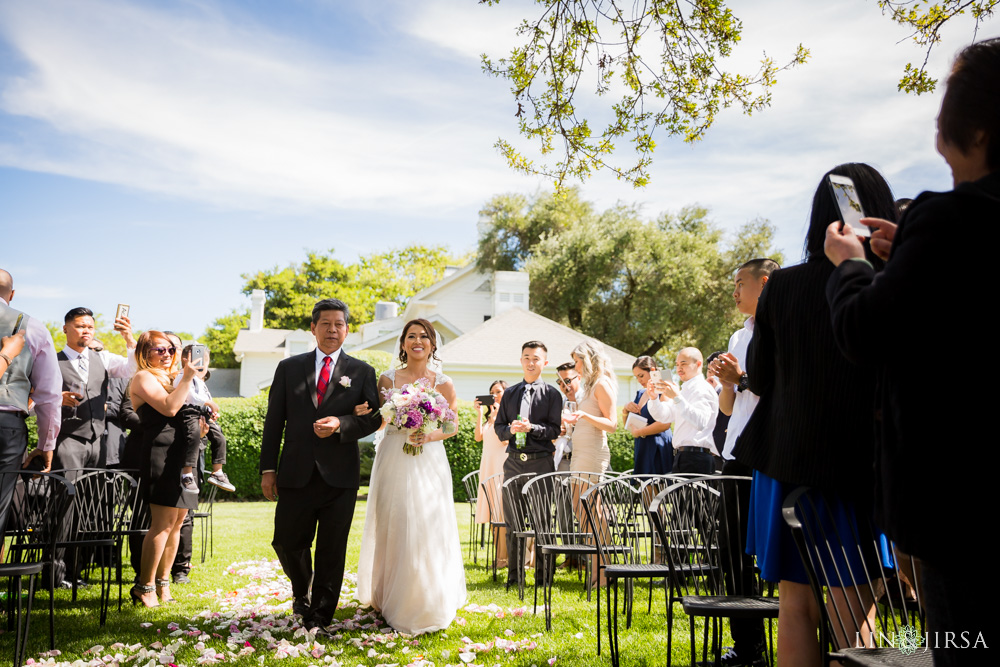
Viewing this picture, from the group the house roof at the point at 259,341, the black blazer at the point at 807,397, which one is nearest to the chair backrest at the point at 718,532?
the black blazer at the point at 807,397

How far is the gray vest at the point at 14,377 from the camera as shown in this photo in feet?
15.6

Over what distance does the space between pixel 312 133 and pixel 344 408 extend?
929 centimetres

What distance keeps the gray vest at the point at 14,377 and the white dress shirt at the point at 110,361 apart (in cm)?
240

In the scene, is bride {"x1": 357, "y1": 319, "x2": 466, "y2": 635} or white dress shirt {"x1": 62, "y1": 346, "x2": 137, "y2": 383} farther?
white dress shirt {"x1": 62, "y1": 346, "x2": 137, "y2": 383}

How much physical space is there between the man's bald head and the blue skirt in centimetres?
538

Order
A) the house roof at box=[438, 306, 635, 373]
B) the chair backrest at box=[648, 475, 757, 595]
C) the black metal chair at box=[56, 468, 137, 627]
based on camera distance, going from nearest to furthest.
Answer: the chair backrest at box=[648, 475, 757, 595] → the black metal chair at box=[56, 468, 137, 627] → the house roof at box=[438, 306, 635, 373]

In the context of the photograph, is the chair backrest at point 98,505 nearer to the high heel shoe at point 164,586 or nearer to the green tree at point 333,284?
the high heel shoe at point 164,586

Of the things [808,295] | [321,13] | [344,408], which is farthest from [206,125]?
[808,295]

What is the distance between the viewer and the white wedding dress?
5.73m

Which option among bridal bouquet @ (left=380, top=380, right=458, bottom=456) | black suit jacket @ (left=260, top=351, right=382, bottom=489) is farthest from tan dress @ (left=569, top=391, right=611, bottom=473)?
black suit jacket @ (left=260, top=351, right=382, bottom=489)

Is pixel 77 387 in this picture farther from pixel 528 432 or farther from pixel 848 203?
pixel 848 203

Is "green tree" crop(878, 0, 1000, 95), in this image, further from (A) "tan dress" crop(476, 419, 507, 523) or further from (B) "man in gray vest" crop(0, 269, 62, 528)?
(B) "man in gray vest" crop(0, 269, 62, 528)

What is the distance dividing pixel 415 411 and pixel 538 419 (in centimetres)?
237

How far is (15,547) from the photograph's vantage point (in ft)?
19.6
